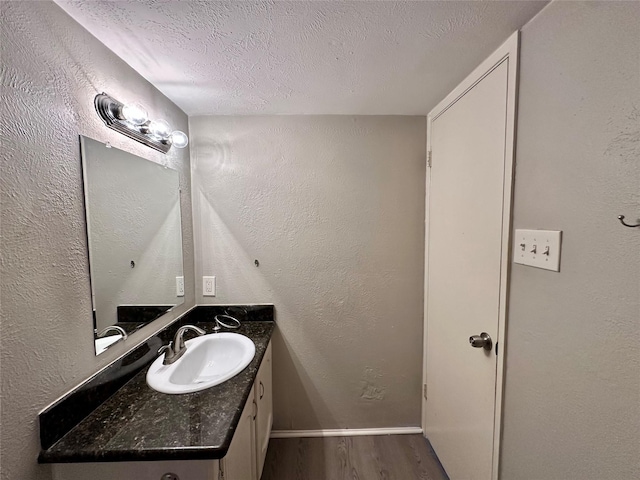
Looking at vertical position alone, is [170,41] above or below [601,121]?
above

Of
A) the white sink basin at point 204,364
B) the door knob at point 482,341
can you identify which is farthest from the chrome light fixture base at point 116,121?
the door knob at point 482,341

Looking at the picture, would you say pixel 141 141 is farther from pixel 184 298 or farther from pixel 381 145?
pixel 381 145

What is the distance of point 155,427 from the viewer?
817mm

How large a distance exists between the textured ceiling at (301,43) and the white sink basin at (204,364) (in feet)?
4.37

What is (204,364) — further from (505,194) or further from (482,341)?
(505,194)

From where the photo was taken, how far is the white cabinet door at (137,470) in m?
0.75

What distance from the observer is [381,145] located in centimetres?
165

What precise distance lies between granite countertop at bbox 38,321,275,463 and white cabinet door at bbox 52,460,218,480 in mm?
54

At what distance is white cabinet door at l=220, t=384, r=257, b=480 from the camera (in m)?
0.86

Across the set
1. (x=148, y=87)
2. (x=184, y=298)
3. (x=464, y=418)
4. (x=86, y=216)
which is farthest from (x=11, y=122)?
(x=464, y=418)

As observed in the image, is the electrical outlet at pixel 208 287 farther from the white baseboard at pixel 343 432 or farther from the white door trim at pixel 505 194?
the white door trim at pixel 505 194

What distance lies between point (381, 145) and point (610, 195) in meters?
1.18

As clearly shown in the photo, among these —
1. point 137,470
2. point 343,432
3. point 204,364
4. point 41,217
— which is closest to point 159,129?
point 41,217

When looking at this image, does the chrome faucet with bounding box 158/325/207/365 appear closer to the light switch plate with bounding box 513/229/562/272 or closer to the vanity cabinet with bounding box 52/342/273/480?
the vanity cabinet with bounding box 52/342/273/480
